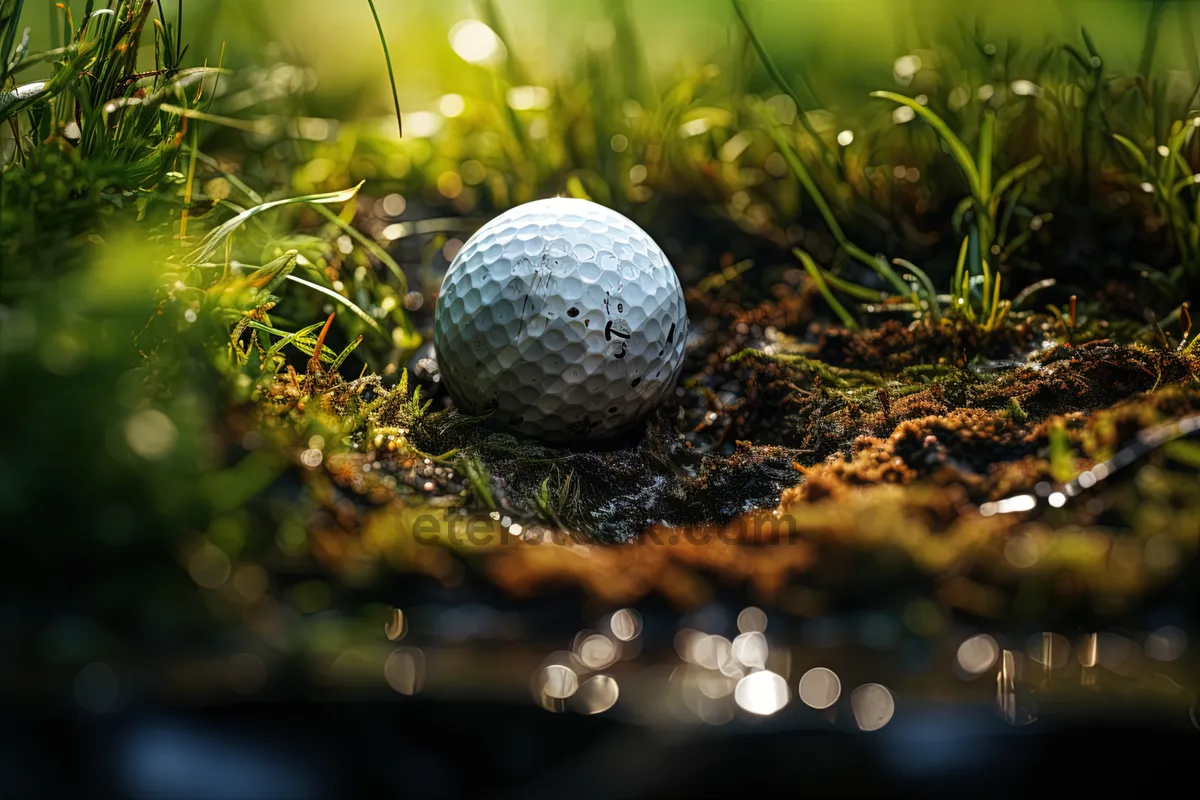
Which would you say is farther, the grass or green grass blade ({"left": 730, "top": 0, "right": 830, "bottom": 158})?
green grass blade ({"left": 730, "top": 0, "right": 830, "bottom": 158})

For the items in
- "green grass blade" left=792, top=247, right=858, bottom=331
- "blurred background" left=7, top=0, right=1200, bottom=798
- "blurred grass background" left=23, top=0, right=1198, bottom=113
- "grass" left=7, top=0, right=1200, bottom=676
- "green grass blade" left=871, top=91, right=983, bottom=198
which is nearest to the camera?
"blurred background" left=7, top=0, right=1200, bottom=798

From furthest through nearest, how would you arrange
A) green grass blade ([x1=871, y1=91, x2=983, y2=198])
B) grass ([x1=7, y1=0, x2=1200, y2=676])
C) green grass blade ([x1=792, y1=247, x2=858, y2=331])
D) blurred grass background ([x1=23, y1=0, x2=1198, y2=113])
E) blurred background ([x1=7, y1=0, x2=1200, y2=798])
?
blurred grass background ([x1=23, y1=0, x2=1198, y2=113]) → green grass blade ([x1=792, y1=247, x2=858, y2=331]) → green grass blade ([x1=871, y1=91, x2=983, y2=198]) → grass ([x1=7, y1=0, x2=1200, y2=676]) → blurred background ([x1=7, y1=0, x2=1200, y2=798])

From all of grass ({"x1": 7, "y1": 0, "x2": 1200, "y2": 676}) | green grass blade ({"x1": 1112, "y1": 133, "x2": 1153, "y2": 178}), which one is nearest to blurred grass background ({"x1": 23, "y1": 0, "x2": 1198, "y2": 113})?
grass ({"x1": 7, "y1": 0, "x2": 1200, "y2": 676})

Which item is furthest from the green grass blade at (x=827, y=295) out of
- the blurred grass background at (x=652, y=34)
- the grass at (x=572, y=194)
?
the blurred grass background at (x=652, y=34)

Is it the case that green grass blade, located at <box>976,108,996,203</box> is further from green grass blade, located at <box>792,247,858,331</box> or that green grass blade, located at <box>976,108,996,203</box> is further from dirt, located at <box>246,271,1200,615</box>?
green grass blade, located at <box>792,247,858,331</box>

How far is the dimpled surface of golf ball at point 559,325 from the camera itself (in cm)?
208

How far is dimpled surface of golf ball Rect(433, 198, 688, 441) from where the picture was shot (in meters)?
2.08

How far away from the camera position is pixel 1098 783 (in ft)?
3.94

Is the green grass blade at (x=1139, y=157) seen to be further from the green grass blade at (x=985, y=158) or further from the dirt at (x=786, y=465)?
the dirt at (x=786, y=465)

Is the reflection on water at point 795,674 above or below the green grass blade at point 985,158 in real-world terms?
below

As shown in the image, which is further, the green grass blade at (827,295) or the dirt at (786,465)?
the green grass blade at (827,295)

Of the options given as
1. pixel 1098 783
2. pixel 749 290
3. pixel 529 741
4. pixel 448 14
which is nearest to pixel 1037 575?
pixel 1098 783

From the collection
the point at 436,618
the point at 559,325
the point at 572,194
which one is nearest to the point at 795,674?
the point at 436,618

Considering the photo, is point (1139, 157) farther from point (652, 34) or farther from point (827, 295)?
point (652, 34)
